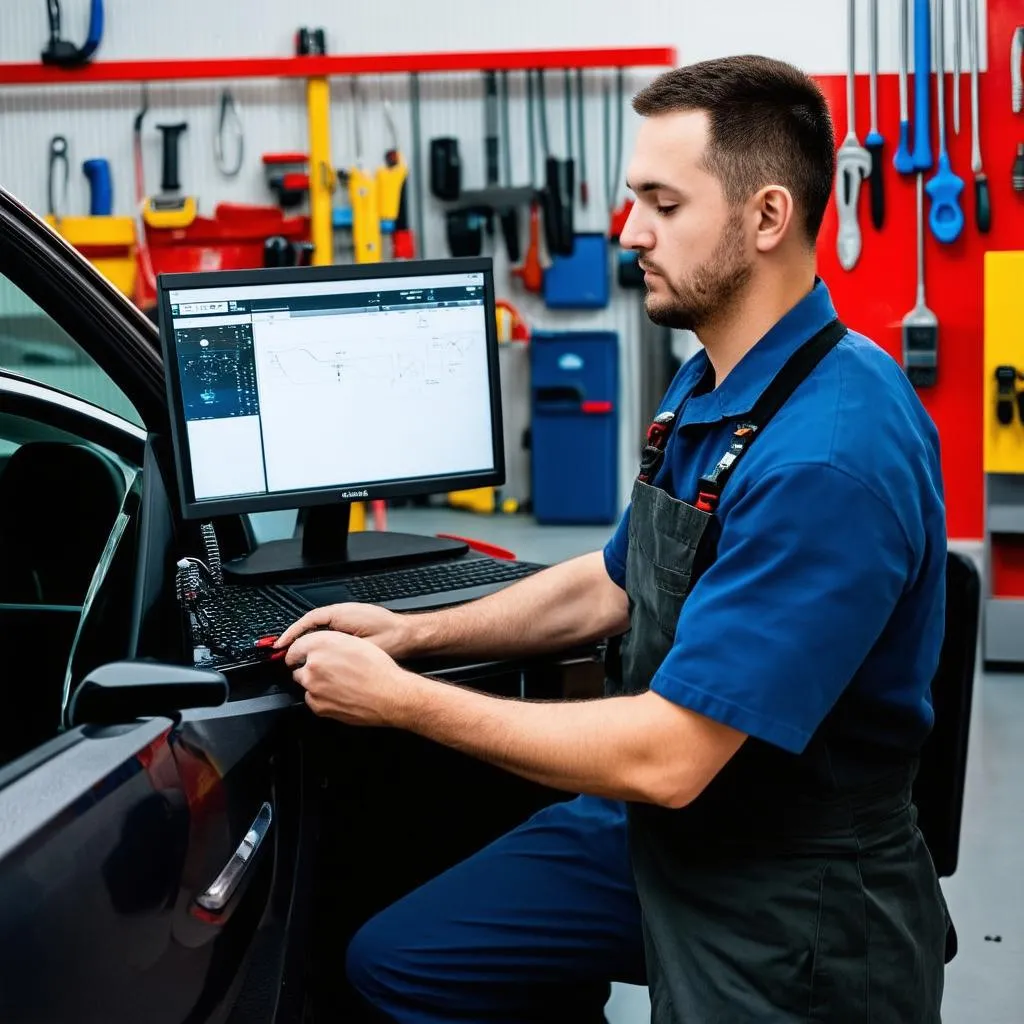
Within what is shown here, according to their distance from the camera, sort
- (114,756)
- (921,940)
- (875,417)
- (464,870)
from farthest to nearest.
Result: (464,870) < (921,940) < (875,417) < (114,756)

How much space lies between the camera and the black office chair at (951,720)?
1.70 m

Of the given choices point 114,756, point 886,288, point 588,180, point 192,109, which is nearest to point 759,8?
point 588,180

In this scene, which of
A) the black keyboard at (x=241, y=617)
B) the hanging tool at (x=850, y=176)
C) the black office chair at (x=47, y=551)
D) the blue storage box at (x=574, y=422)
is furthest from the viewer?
the blue storage box at (x=574, y=422)

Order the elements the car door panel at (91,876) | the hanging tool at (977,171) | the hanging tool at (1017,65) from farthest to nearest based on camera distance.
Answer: the hanging tool at (977,171) → the hanging tool at (1017,65) → the car door panel at (91,876)

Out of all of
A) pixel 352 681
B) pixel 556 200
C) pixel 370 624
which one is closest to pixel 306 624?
pixel 370 624

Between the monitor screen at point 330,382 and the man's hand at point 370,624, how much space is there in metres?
0.39

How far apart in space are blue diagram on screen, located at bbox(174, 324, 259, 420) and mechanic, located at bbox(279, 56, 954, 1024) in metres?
0.59

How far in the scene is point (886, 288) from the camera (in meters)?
5.13

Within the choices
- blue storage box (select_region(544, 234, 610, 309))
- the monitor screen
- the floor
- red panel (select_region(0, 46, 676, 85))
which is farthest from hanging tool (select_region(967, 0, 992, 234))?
the monitor screen

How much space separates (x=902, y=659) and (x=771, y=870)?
10.4 inches

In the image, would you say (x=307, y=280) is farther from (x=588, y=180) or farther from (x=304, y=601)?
(x=588, y=180)

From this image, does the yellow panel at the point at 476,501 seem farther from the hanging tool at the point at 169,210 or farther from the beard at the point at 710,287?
the beard at the point at 710,287

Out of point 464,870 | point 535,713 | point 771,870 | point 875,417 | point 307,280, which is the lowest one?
point 464,870

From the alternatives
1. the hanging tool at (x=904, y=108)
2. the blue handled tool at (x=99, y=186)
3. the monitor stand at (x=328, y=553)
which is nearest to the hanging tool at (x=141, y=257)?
the blue handled tool at (x=99, y=186)
